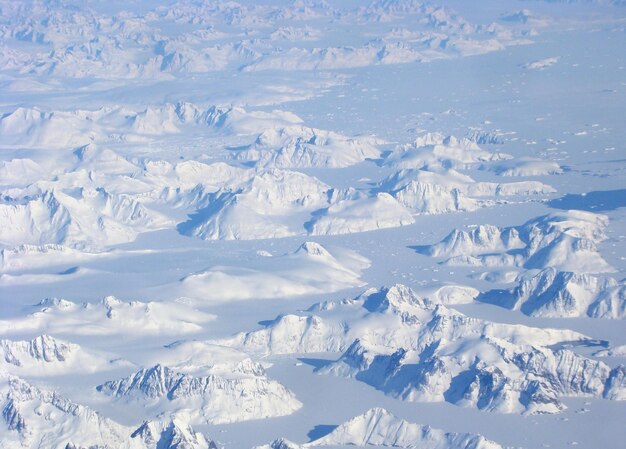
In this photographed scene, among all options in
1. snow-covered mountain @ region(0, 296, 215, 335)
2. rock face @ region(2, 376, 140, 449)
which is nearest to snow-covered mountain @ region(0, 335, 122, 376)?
snow-covered mountain @ region(0, 296, 215, 335)

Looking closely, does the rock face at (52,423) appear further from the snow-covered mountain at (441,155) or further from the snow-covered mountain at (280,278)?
the snow-covered mountain at (441,155)

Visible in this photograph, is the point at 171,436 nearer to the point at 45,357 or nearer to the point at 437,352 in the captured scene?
the point at 45,357

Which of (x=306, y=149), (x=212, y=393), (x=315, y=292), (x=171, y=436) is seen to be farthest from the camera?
(x=306, y=149)

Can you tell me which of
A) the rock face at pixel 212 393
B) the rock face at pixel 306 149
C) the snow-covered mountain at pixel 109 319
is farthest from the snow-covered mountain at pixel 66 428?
the rock face at pixel 306 149

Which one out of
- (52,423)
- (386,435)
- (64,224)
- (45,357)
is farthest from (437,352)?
(64,224)

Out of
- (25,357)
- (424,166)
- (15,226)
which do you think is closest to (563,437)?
(25,357)
